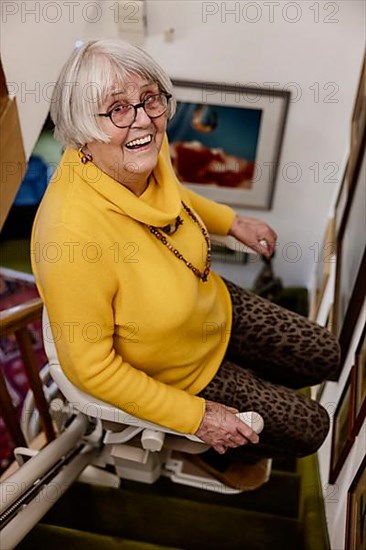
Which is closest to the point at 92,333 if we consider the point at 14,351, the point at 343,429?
the point at 343,429

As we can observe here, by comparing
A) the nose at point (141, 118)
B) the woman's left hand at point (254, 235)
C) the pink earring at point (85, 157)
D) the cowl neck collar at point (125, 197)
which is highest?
the nose at point (141, 118)

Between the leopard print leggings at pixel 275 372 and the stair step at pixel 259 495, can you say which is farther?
the stair step at pixel 259 495

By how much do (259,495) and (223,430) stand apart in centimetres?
87

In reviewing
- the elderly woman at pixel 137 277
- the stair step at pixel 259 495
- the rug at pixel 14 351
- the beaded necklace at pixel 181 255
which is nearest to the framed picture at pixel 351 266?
the elderly woman at pixel 137 277

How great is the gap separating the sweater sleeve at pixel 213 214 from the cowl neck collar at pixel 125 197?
0.32m

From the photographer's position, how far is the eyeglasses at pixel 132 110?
4.11 ft

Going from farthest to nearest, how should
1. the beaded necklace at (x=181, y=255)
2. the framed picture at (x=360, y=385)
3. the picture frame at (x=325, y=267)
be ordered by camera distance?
the picture frame at (x=325, y=267) < the framed picture at (x=360, y=385) < the beaded necklace at (x=181, y=255)

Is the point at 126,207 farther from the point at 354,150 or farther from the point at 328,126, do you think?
the point at 328,126

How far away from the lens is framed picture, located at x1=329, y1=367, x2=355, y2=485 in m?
1.71

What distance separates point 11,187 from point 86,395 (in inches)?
29.6

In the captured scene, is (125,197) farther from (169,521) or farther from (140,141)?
(169,521)

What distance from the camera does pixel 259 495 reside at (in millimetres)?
2244

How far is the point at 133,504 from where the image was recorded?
2.04 meters

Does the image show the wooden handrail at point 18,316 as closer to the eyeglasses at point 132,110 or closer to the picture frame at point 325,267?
the eyeglasses at point 132,110
